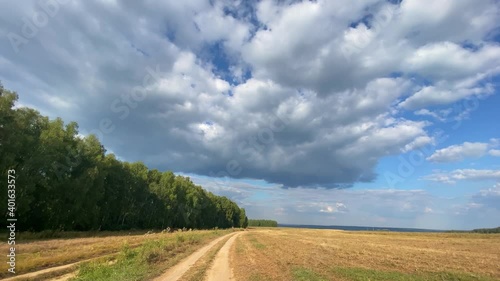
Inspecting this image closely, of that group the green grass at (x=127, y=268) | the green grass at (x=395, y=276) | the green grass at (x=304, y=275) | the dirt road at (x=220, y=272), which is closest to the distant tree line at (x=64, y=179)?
the green grass at (x=127, y=268)

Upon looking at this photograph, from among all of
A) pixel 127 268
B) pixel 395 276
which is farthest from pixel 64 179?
pixel 395 276

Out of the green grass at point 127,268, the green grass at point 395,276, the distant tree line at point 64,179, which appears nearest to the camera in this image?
the green grass at point 127,268

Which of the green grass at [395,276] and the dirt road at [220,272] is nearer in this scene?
the dirt road at [220,272]

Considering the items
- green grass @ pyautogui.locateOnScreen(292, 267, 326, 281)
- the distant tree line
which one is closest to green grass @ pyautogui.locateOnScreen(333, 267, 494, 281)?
green grass @ pyautogui.locateOnScreen(292, 267, 326, 281)

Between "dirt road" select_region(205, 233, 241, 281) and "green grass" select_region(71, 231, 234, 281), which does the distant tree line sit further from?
"dirt road" select_region(205, 233, 241, 281)

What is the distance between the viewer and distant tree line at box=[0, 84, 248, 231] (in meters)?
41.2

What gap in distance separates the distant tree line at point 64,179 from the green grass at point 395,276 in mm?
37788

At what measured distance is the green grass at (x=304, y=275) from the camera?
57.3 ft

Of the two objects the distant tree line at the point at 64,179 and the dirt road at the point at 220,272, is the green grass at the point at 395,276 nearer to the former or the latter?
the dirt road at the point at 220,272

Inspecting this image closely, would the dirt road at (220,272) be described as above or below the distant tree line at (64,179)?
below

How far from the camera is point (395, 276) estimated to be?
1972cm

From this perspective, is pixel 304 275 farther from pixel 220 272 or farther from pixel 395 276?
pixel 395 276

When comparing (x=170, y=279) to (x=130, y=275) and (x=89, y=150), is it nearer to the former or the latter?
(x=130, y=275)

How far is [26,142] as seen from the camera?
1732 inches
